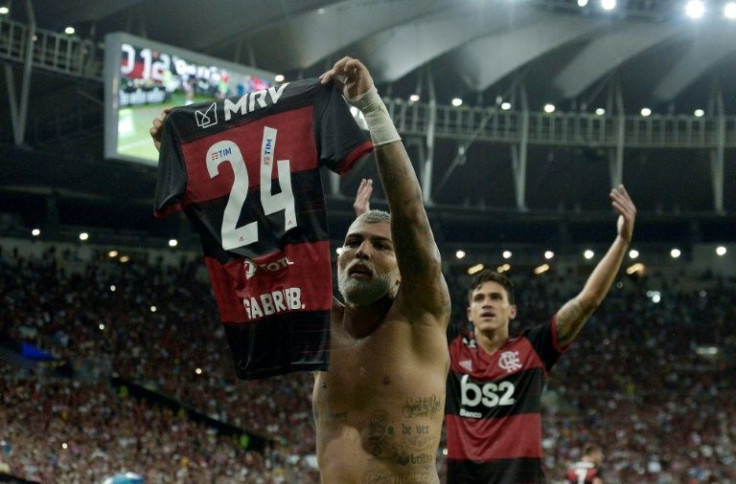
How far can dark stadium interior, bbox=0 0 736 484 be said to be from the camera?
84.0 ft

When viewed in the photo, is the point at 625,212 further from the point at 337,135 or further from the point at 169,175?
the point at 169,175

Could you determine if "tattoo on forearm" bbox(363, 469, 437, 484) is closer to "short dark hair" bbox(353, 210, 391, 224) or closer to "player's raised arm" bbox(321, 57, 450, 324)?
"player's raised arm" bbox(321, 57, 450, 324)

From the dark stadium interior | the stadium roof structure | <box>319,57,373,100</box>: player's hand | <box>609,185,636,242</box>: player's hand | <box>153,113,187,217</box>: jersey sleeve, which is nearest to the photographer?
<box>319,57,373,100</box>: player's hand

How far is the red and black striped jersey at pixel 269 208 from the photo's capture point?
13.0ft

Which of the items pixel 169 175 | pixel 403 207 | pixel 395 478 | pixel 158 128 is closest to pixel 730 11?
pixel 158 128

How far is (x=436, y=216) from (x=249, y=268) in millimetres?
34053

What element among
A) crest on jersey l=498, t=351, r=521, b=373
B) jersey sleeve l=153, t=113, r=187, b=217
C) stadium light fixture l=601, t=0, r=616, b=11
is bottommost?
crest on jersey l=498, t=351, r=521, b=373

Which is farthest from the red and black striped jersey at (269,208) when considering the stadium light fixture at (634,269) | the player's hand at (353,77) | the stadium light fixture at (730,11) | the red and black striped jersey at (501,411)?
the stadium light fixture at (634,269)

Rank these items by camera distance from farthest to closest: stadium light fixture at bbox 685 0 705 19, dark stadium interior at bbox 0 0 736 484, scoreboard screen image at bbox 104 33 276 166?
stadium light fixture at bbox 685 0 705 19 < dark stadium interior at bbox 0 0 736 484 < scoreboard screen image at bbox 104 33 276 166

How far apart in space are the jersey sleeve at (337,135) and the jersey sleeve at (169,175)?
0.61 m

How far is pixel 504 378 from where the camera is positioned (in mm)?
6449

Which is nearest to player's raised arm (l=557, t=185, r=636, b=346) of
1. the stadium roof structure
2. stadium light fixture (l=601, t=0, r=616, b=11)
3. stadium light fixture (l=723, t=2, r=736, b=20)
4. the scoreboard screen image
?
the scoreboard screen image

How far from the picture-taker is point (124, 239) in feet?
117

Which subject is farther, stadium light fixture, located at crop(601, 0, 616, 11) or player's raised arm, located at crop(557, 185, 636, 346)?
stadium light fixture, located at crop(601, 0, 616, 11)
